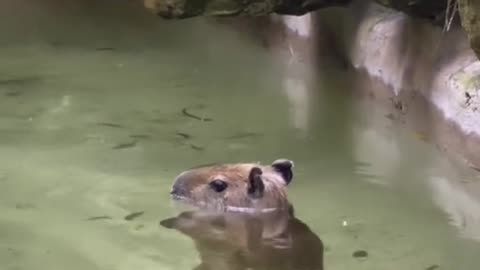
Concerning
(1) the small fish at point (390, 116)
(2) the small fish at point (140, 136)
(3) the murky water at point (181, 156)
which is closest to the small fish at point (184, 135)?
(3) the murky water at point (181, 156)

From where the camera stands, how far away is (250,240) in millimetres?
4117

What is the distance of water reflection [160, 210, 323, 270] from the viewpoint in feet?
12.6

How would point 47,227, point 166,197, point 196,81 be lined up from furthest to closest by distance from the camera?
1. point 196,81
2. point 166,197
3. point 47,227

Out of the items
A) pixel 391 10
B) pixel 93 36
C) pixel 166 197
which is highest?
pixel 391 10

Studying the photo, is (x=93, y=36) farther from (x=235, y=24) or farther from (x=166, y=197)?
(x=166, y=197)

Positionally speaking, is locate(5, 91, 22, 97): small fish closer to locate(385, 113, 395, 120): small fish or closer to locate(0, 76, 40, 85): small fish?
locate(0, 76, 40, 85): small fish

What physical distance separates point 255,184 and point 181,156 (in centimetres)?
89

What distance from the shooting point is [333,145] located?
555 centimetres

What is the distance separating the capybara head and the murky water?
12 centimetres

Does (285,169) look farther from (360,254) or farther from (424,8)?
(424,8)

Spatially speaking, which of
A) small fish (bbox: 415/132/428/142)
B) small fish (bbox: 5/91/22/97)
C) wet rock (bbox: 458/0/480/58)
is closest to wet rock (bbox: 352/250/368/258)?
wet rock (bbox: 458/0/480/58)

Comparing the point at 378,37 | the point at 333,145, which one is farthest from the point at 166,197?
the point at 378,37

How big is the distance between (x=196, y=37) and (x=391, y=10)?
2875 mm

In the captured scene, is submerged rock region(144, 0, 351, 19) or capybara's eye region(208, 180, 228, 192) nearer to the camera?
capybara's eye region(208, 180, 228, 192)
